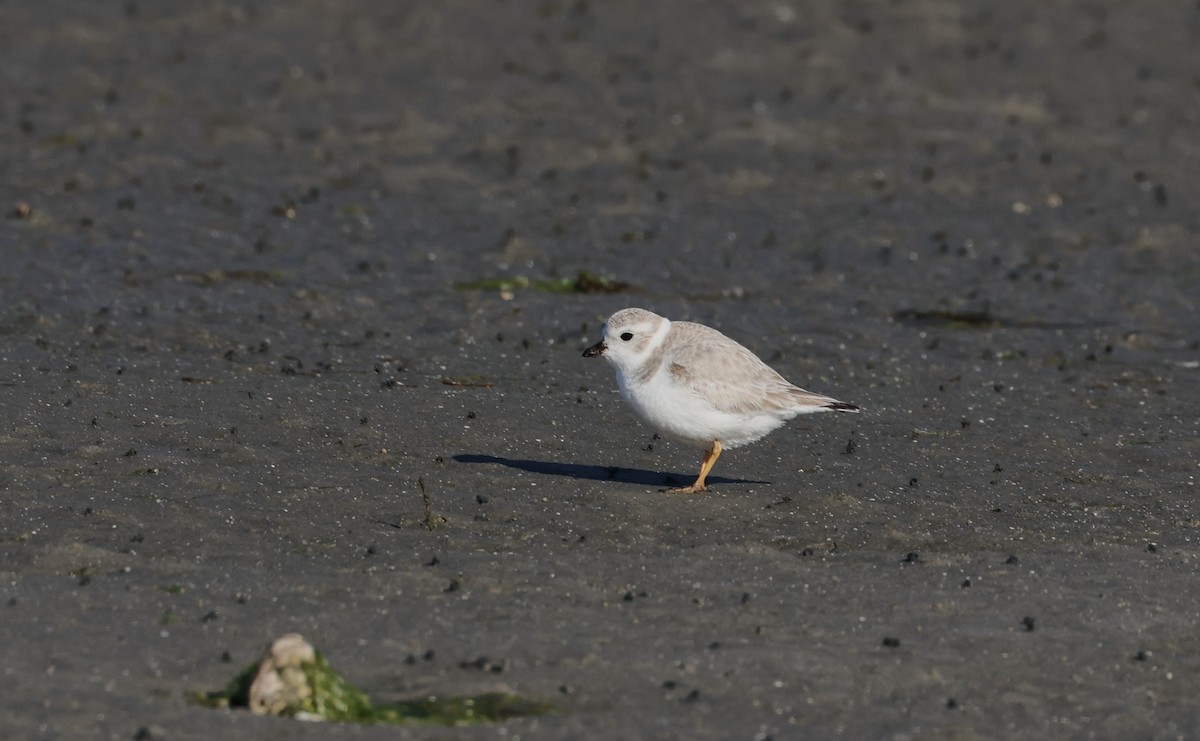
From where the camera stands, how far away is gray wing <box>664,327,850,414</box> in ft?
35.4

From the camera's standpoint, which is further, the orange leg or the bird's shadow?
the bird's shadow

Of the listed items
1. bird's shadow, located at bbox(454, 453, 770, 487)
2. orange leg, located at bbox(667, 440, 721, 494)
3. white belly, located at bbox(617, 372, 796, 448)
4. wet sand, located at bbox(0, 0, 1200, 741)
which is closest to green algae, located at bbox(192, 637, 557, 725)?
wet sand, located at bbox(0, 0, 1200, 741)

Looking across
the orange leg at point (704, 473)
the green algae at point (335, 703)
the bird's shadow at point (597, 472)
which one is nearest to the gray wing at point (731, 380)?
the orange leg at point (704, 473)

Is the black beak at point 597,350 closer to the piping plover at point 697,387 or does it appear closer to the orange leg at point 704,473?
the piping plover at point 697,387

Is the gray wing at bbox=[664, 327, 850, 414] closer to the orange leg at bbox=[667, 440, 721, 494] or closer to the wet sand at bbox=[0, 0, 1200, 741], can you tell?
the orange leg at bbox=[667, 440, 721, 494]

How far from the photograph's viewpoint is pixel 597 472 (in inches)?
454

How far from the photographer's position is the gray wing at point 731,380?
10.8 metres

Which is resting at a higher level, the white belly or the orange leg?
the white belly

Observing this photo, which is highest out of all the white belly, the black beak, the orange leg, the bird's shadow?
the black beak

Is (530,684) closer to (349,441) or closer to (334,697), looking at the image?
(334,697)

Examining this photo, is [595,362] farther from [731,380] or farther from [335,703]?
[335,703]

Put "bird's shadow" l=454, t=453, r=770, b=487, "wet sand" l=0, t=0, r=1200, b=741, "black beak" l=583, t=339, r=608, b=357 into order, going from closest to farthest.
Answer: "wet sand" l=0, t=0, r=1200, b=741 → "black beak" l=583, t=339, r=608, b=357 → "bird's shadow" l=454, t=453, r=770, b=487

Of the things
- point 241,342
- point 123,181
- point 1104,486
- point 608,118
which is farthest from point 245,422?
point 608,118

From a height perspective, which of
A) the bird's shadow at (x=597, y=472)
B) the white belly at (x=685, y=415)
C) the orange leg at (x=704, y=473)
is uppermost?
the white belly at (x=685, y=415)
